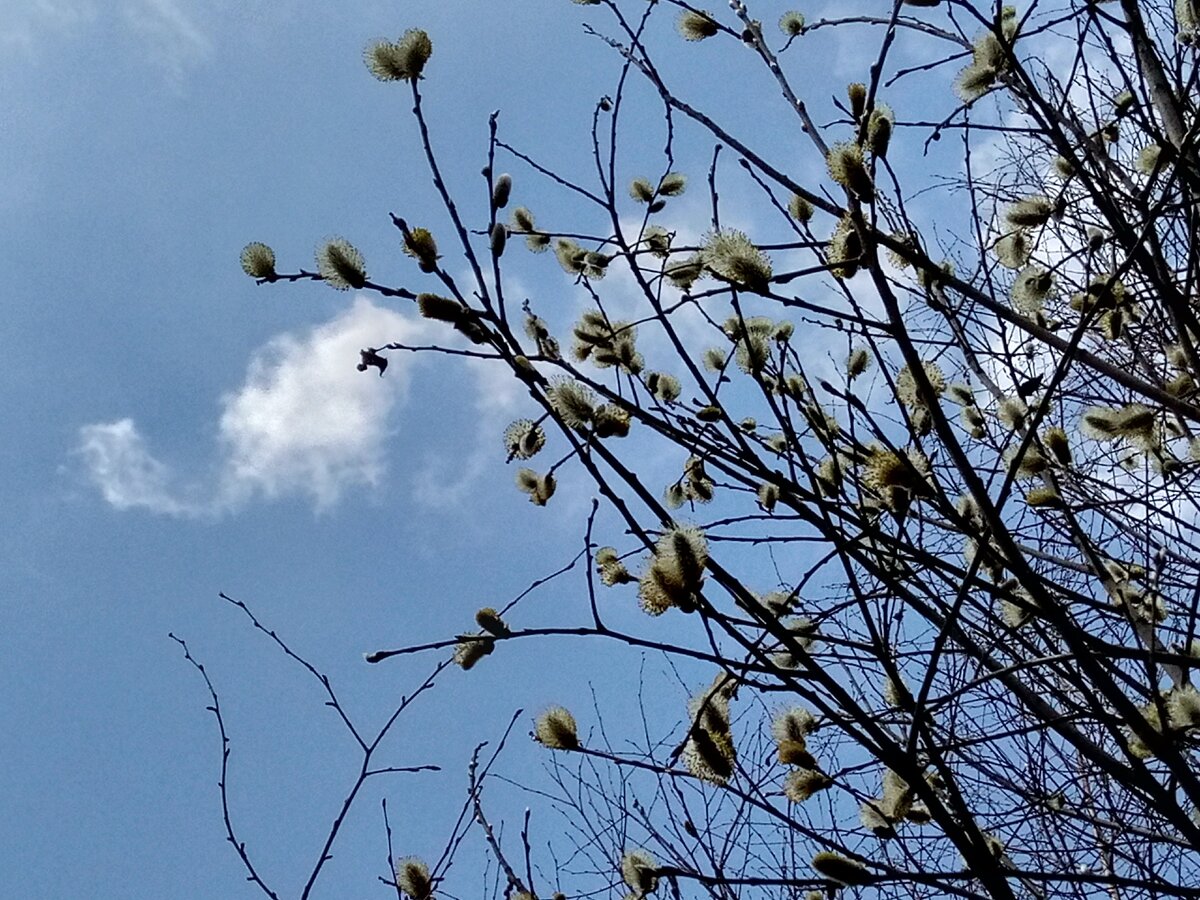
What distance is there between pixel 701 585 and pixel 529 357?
554 millimetres

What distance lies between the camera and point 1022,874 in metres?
1.53

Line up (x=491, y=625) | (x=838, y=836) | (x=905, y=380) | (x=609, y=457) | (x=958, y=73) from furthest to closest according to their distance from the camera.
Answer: (x=838, y=836) → (x=958, y=73) → (x=905, y=380) → (x=491, y=625) → (x=609, y=457)

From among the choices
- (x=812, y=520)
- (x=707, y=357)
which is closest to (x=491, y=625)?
(x=812, y=520)

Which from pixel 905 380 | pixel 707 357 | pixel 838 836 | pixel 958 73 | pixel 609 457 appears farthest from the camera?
pixel 838 836

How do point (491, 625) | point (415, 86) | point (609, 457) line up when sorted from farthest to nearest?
point (415, 86)
point (491, 625)
point (609, 457)

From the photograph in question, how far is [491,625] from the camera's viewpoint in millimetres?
1700

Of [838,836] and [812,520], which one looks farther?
[838,836]

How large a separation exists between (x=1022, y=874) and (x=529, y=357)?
114 cm

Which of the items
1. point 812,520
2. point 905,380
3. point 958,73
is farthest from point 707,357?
point 812,520

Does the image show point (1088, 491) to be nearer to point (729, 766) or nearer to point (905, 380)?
point (905, 380)

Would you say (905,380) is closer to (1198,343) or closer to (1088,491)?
(1198,343)

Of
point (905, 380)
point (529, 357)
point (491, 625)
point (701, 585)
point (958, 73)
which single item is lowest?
point (701, 585)

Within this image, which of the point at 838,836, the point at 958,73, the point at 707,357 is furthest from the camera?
the point at 838,836

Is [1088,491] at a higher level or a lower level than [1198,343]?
higher
